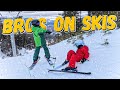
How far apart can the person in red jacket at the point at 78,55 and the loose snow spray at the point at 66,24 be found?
0.24 meters

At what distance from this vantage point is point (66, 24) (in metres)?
3.96

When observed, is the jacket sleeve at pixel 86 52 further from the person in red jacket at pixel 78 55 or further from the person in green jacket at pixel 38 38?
the person in green jacket at pixel 38 38

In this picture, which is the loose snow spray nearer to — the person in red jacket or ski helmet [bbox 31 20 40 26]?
ski helmet [bbox 31 20 40 26]

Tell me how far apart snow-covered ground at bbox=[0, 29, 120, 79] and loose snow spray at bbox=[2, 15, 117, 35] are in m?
0.12

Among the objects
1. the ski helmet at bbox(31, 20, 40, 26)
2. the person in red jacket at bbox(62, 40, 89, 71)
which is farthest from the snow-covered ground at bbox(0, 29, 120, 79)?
the ski helmet at bbox(31, 20, 40, 26)

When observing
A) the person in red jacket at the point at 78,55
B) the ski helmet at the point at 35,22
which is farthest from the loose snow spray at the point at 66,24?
the person in red jacket at the point at 78,55

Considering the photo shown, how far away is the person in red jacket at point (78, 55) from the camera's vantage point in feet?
13.0

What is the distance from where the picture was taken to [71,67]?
13.2 ft

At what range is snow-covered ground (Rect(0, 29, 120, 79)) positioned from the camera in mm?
3953

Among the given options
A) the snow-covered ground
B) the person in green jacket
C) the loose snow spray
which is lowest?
the snow-covered ground
